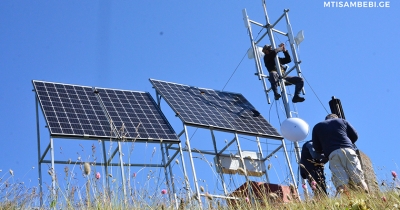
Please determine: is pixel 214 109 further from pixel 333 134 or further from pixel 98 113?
pixel 333 134

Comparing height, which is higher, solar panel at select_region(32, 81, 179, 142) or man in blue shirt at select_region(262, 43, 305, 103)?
man in blue shirt at select_region(262, 43, 305, 103)

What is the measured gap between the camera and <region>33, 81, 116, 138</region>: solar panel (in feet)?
35.0

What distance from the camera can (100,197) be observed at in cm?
495

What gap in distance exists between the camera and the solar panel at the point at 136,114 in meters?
11.5

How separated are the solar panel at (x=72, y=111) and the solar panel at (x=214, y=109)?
1.49 m

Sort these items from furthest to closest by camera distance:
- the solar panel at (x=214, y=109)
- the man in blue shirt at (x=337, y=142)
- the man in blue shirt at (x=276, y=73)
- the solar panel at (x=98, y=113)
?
the man in blue shirt at (x=276, y=73) < the solar panel at (x=214, y=109) < the solar panel at (x=98, y=113) < the man in blue shirt at (x=337, y=142)

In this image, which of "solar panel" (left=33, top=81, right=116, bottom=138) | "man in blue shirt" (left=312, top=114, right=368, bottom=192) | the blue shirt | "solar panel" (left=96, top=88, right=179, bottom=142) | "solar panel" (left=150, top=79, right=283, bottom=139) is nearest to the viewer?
"man in blue shirt" (left=312, top=114, right=368, bottom=192)

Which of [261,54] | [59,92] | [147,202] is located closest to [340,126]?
[147,202]

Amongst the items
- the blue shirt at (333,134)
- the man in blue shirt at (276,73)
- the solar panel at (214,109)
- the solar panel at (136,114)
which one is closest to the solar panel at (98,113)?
the solar panel at (136,114)

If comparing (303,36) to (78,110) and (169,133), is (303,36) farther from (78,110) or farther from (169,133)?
(78,110)

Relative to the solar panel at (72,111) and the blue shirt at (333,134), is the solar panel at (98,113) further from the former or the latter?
the blue shirt at (333,134)

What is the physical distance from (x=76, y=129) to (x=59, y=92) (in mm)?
1837

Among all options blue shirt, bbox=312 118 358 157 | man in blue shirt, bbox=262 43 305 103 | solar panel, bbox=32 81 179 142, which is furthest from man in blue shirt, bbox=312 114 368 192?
man in blue shirt, bbox=262 43 305 103

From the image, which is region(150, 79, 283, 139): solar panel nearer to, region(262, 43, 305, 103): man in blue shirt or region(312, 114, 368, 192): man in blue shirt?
region(262, 43, 305, 103): man in blue shirt
